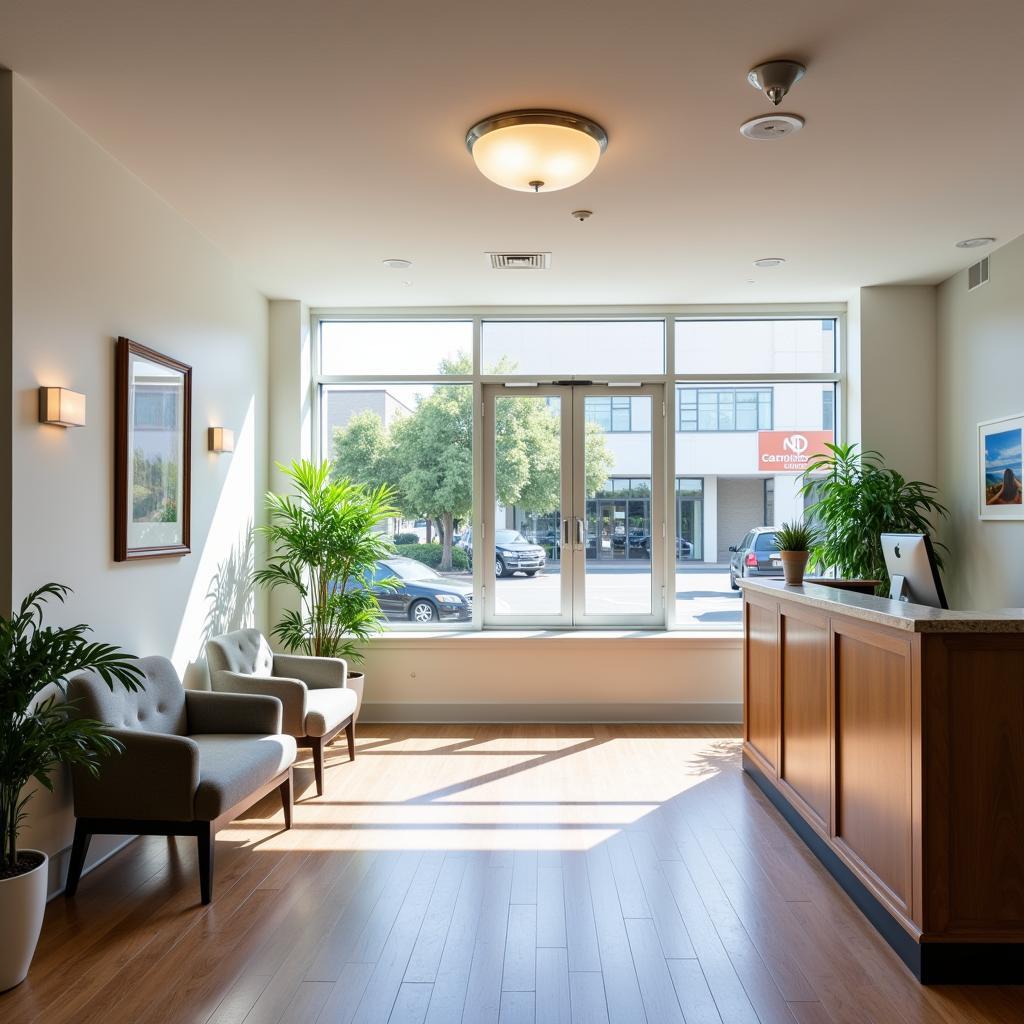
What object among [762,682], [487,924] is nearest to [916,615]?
[487,924]

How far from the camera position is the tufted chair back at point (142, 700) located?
11.0 feet

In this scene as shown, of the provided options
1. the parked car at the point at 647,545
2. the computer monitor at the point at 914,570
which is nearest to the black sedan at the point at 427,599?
the parked car at the point at 647,545

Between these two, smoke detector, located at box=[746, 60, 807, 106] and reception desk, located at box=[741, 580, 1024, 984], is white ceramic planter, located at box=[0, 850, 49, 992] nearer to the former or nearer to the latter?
reception desk, located at box=[741, 580, 1024, 984]

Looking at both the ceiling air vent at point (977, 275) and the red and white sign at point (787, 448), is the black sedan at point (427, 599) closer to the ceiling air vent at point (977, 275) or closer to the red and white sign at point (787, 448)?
the red and white sign at point (787, 448)

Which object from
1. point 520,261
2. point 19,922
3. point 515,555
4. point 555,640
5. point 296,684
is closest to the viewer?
point 19,922

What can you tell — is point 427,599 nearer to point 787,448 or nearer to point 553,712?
point 553,712

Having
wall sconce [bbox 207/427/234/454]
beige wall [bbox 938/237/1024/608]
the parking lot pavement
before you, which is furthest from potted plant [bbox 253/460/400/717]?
beige wall [bbox 938/237/1024/608]

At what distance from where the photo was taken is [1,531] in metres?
3.11

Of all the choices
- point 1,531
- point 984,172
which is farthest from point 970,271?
point 1,531

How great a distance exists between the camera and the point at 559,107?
131 inches

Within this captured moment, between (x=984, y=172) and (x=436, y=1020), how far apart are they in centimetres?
407

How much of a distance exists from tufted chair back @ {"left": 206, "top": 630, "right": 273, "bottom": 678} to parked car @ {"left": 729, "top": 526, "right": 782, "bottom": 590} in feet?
11.2

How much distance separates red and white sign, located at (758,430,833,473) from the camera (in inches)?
256

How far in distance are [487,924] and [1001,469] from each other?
3919 millimetres
